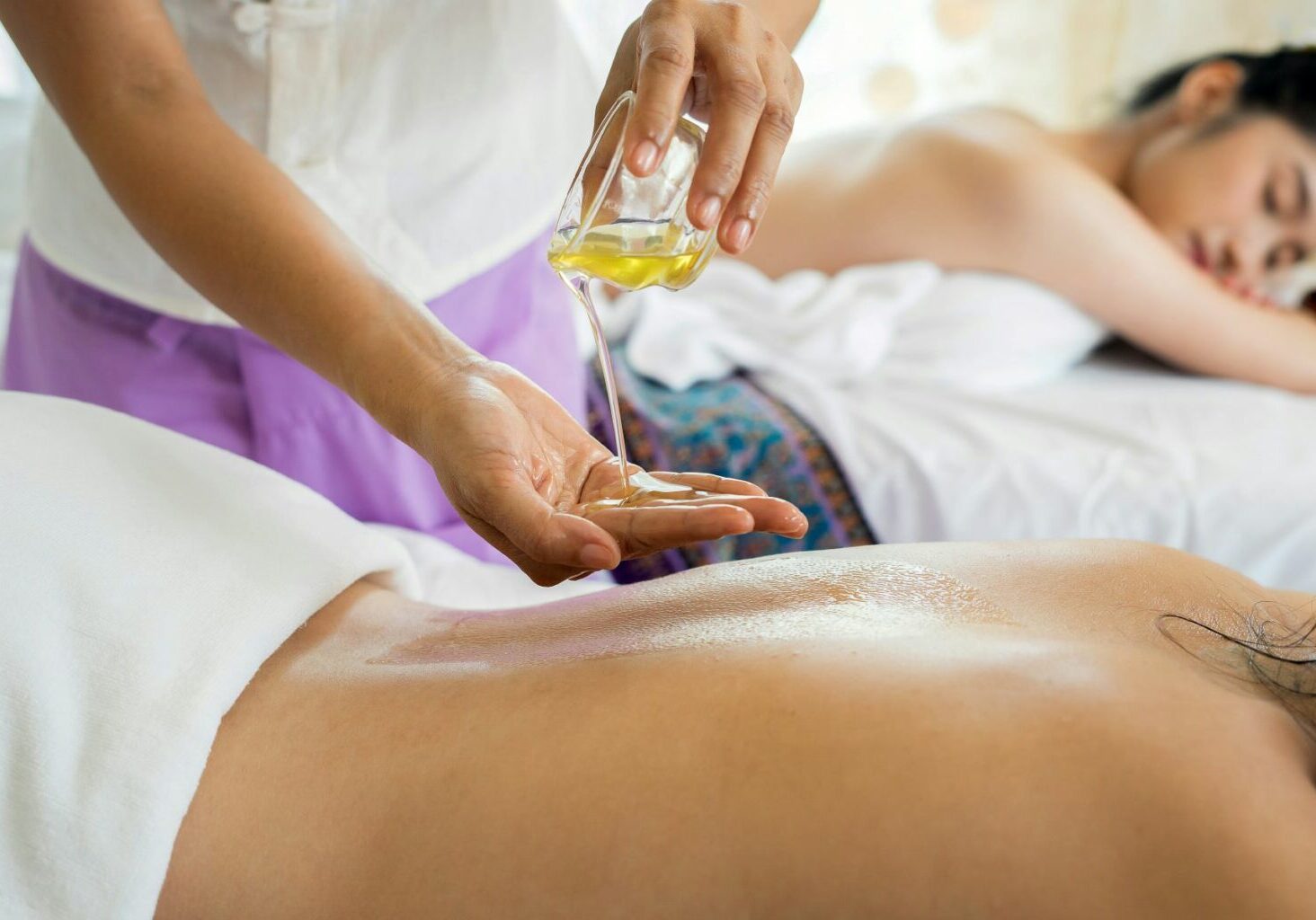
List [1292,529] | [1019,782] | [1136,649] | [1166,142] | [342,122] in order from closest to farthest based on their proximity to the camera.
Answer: [1019,782] → [1136,649] → [342,122] → [1292,529] → [1166,142]

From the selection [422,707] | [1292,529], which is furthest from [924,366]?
[422,707]

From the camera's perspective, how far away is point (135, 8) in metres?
0.98

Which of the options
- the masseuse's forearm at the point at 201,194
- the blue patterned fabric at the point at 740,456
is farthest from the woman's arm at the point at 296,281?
the blue patterned fabric at the point at 740,456

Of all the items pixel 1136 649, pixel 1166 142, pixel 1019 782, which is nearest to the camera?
pixel 1019 782

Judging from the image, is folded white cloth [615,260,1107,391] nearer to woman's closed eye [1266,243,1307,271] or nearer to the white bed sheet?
the white bed sheet

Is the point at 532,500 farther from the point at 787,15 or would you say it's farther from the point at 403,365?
the point at 787,15

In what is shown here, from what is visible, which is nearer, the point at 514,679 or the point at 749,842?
the point at 749,842

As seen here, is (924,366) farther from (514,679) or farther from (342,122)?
(514,679)

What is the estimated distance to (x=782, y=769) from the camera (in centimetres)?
63

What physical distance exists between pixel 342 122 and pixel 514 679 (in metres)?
0.72

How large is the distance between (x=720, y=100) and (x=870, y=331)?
110 cm

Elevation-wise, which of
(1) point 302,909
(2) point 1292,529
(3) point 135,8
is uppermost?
(3) point 135,8

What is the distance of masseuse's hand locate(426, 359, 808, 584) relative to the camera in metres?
0.75

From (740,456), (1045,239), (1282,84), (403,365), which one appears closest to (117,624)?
(403,365)
